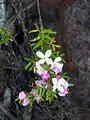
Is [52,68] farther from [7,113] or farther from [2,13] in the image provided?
[2,13]

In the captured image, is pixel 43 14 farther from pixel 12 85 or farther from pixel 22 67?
pixel 12 85

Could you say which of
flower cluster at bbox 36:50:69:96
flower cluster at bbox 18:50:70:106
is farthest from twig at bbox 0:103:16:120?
flower cluster at bbox 36:50:69:96

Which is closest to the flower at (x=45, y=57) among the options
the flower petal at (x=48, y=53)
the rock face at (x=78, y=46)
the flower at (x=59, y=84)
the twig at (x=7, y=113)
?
the flower petal at (x=48, y=53)

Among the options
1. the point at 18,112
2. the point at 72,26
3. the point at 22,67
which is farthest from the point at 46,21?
the point at 18,112

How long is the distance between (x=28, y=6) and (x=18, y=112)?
34.6 inches

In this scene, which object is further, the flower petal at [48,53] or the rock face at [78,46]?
the rock face at [78,46]

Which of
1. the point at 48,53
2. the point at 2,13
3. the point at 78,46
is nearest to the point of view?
the point at 48,53

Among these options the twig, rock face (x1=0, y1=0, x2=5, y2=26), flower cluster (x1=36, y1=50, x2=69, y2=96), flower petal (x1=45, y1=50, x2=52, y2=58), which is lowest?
the twig

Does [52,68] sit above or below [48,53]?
below

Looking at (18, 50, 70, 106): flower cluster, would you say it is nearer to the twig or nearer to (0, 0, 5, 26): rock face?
the twig

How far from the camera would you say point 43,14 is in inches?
90.8

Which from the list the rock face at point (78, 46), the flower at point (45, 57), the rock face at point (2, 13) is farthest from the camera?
the rock face at point (2, 13)

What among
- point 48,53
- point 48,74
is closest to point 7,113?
point 48,74

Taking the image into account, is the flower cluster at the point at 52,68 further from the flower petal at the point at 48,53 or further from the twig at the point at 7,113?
the twig at the point at 7,113
